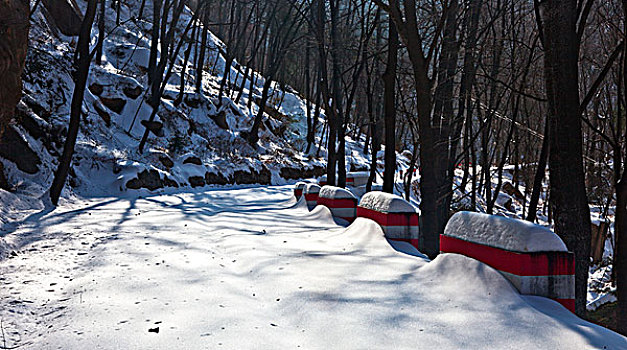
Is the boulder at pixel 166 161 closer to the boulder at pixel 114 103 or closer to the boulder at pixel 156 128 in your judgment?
the boulder at pixel 156 128

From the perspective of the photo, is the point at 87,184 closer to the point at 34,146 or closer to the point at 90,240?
the point at 34,146

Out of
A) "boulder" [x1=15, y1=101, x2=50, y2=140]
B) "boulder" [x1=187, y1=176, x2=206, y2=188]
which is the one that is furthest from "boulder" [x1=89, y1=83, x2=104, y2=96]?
"boulder" [x1=15, y1=101, x2=50, y2=140]

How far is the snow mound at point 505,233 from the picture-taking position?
3.59 meters

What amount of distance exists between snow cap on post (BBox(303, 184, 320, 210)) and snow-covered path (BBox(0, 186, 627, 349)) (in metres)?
4.45

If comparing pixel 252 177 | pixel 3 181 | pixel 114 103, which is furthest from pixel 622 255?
pixel 114 103

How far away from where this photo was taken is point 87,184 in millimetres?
13203

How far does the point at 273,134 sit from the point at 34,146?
65.2 ft

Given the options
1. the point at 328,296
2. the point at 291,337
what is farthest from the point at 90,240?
the point at 291,337

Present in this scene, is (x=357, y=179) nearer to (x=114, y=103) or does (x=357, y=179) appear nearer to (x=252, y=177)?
(x=252, y=177)

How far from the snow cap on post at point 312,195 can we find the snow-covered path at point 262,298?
445 centimetres

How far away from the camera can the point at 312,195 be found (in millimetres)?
11414

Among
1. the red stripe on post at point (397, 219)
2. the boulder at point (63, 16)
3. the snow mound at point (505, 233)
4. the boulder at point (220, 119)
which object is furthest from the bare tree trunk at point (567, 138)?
the boulder at point (220, 119)

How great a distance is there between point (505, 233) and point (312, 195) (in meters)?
7.78

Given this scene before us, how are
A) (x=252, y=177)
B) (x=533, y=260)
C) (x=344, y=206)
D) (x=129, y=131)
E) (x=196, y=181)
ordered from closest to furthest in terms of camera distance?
1. (x=533, y=260)
2. (x=344, y=206)
3. (x=196, y=181)
4. (x=129, y=131)
5. (x=252, y=177)
